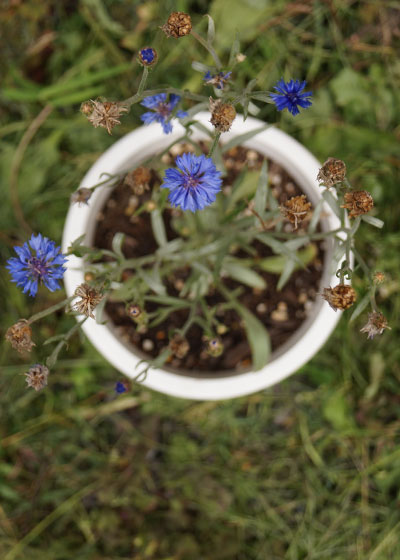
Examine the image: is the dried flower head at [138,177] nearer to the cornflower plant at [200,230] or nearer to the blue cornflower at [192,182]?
the cornflower plant at [200,230]

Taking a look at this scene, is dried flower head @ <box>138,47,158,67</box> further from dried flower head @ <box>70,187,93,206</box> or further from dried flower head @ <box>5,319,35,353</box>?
dried flower head @ <box>5,319,35,353</box>

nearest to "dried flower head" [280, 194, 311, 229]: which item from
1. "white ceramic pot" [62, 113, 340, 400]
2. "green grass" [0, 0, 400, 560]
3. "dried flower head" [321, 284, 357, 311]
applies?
"dried flower head" [321, 284, 357, 311]

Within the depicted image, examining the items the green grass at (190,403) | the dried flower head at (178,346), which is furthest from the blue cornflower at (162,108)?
the green grass at (190,403)

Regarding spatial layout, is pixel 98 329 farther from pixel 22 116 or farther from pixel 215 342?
pixel 22 116

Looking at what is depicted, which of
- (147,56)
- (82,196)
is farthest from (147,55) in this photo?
(82,196)

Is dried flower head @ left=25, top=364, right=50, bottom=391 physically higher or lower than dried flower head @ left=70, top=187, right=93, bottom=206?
lower

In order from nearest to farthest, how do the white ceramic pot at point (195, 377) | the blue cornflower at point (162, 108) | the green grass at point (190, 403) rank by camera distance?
1. the blue cornflower at point (162, 108)
2. the white ceramic pot at point (195, 377)
3. the green grass at point (190, 403)

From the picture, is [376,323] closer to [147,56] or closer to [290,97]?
[290,97]
